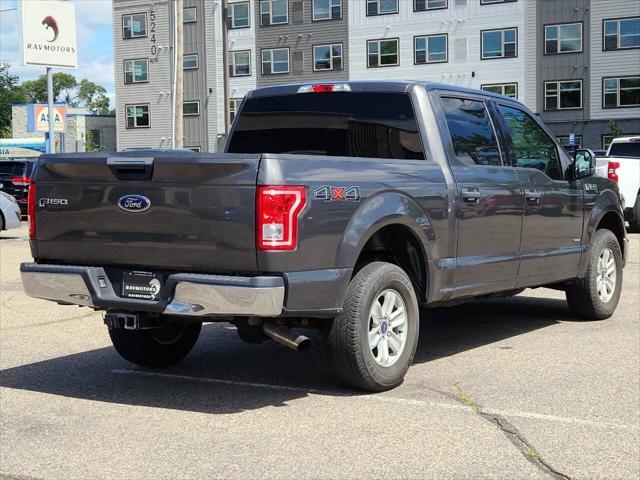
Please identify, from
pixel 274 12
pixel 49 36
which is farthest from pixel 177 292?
pixel 274 12

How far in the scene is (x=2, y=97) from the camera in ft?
250

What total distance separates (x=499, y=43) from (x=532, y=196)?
1750 inches

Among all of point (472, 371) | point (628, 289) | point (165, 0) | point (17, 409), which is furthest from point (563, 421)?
point (165, 0)

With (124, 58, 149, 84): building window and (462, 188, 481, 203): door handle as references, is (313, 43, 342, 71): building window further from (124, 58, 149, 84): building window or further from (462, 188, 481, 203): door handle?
(462, 188, 481, 203): door handle

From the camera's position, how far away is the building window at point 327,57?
55.0m

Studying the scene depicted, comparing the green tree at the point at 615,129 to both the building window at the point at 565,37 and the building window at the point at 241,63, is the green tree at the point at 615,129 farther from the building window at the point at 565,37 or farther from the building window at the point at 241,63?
the building window at the point at 241,63

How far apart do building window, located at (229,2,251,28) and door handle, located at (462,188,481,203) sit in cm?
5233

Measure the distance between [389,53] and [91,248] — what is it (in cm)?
4856

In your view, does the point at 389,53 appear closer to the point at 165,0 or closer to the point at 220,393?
the point at 165,0

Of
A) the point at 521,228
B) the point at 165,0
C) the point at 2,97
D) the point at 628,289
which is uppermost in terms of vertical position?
the point at 165,0

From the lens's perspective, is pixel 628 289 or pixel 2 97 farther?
pixel 2 97

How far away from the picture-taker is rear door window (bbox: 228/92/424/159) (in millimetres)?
6898

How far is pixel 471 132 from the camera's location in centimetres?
727

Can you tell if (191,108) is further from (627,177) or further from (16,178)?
(627,177)
